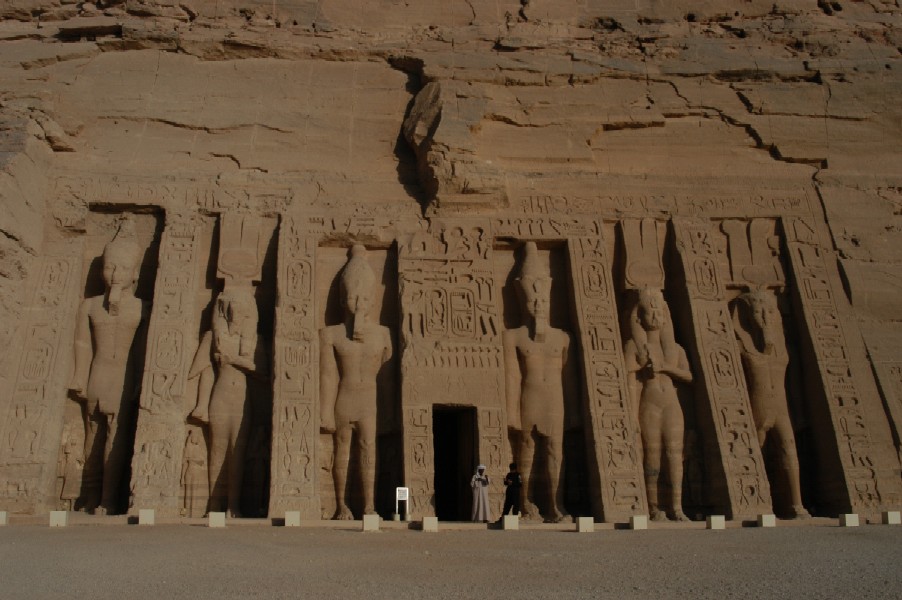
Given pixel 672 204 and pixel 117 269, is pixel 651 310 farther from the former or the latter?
pixel 117 269

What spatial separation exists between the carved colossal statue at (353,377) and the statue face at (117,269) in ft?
7.45

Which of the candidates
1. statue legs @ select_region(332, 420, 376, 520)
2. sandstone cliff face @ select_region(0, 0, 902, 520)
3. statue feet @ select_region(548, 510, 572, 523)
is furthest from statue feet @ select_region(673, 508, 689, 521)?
statue legs @ select_region(332, 420, 376, 520)

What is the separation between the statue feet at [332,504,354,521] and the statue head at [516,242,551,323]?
9.59 ft

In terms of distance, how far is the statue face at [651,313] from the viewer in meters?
10.4

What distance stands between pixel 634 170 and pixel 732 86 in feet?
6.15

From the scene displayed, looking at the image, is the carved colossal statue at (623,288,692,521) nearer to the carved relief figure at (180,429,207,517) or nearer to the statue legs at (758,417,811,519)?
the statue legs at (758,417,811,519)

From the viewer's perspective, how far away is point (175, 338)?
977cm

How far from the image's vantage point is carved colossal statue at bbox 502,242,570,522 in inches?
384

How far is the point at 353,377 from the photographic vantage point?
9.78m

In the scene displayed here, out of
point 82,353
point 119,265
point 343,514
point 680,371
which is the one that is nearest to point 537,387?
point 680,371

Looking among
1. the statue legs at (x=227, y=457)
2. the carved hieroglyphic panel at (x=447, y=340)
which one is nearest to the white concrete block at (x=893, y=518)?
the carved hieroglyphic panel at (x=447, y=340)

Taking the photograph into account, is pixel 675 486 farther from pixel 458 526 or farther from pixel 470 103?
pixel 470 103

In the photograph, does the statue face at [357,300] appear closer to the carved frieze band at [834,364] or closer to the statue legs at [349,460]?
the statue legs at [349,460]

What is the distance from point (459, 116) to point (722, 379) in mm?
4396
